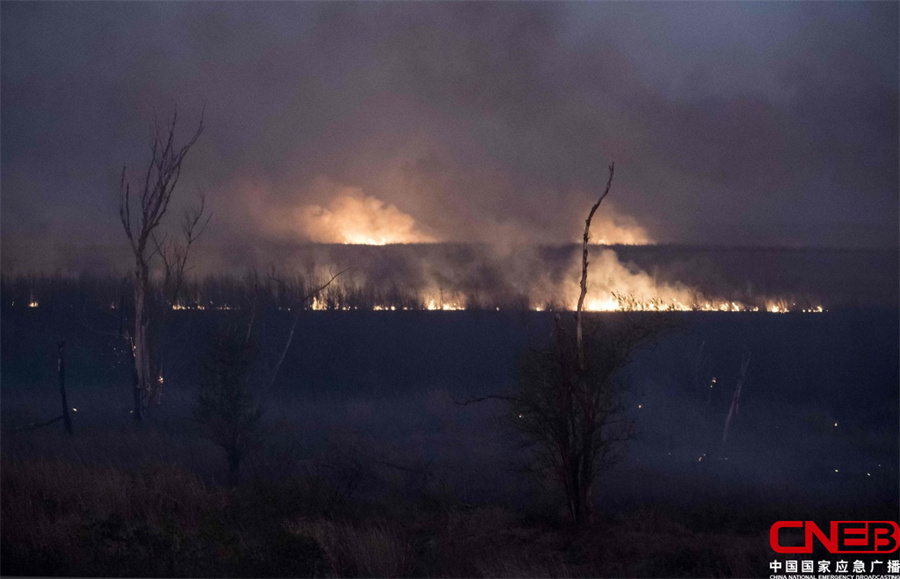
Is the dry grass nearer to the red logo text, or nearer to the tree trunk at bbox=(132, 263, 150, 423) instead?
the red logo text

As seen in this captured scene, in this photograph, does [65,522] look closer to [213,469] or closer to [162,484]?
[162,484]

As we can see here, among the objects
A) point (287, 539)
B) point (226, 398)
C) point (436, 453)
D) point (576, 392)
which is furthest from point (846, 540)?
point (226, 398)

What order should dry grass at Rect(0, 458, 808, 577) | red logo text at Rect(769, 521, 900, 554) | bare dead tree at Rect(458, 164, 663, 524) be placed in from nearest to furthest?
dry grass at Rect(0, 458, 808, 577) < red logo text at Rect(769, 521, 900, 554) < bare dead tree at Rect(458, 164, 663, 524)


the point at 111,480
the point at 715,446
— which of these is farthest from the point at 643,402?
the point at 111,480

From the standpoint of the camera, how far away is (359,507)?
1377cm

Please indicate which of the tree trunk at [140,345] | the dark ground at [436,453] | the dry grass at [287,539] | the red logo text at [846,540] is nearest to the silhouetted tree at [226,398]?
the dark ground at [436,453]

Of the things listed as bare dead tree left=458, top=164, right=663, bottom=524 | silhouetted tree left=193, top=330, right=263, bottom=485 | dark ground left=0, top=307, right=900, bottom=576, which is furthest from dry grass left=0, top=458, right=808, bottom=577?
silhouetted tree left=193, top=330, right=263, bottom=485

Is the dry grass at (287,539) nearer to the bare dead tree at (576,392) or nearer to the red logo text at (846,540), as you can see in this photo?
the red logo text at (846,540)

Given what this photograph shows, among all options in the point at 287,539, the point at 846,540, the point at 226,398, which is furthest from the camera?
the point at 226,398

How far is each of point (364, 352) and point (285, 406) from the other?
1071 centimetres

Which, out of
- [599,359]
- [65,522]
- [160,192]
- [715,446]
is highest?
[160,192]

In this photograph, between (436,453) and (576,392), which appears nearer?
(576,392)

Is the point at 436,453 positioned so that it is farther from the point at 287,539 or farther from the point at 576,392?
the point at 287,539

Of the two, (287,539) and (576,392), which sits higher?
(576,392)
